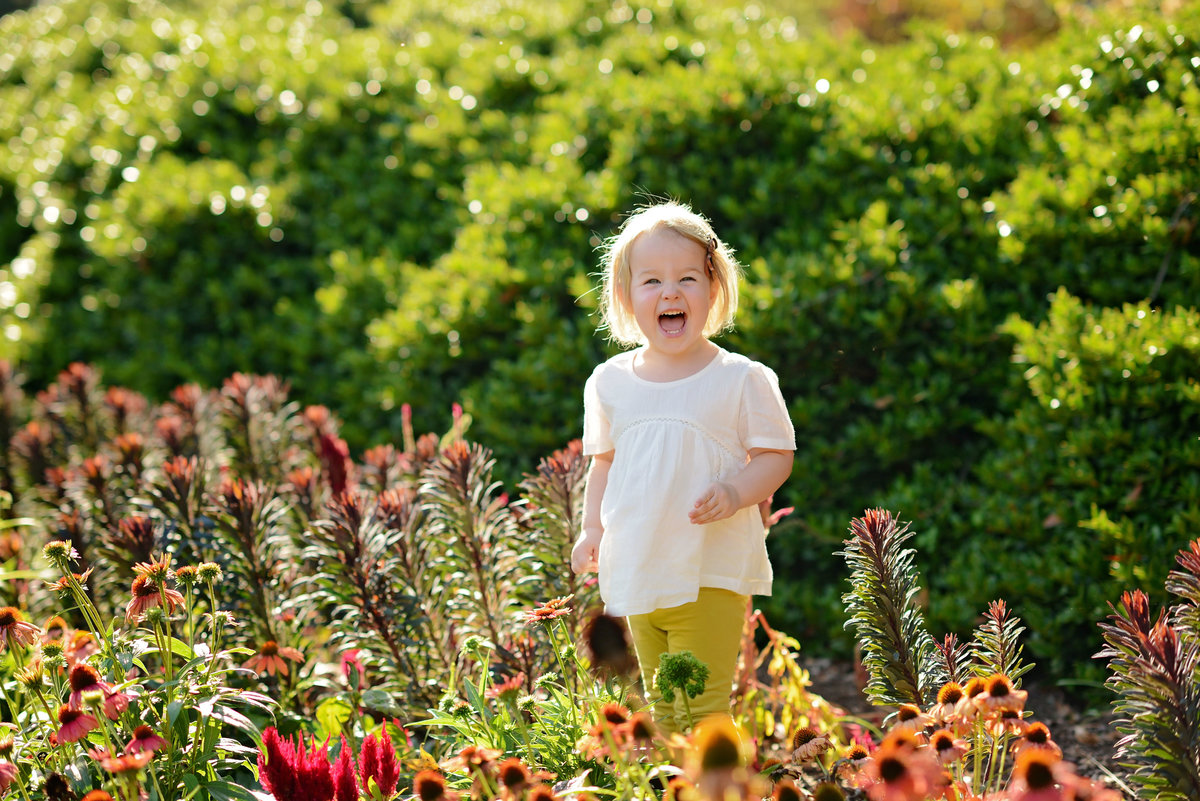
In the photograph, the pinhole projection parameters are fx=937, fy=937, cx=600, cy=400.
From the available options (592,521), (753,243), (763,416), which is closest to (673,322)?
(763,416)

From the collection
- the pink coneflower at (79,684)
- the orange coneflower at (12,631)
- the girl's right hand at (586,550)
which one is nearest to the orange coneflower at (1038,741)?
the girl's right hand at (586,550)

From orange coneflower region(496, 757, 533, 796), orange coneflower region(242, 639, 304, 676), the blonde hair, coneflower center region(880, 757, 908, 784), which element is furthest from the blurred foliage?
orange coneflower region(496, 757, 533, 796)

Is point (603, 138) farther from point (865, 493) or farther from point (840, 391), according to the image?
point (865, 493)

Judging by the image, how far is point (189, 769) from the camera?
2107 mm

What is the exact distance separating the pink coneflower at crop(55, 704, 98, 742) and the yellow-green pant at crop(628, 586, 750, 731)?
49.9 inches

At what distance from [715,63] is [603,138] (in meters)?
0.73

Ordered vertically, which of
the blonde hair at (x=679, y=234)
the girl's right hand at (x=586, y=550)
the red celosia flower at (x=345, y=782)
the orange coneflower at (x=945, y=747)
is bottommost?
the red celosia flower at (x=345, y=782)

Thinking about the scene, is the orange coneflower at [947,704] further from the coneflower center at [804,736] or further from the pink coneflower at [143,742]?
the pink coneflower at [143,742]

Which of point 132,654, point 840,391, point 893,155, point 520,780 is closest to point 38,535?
point 132,654

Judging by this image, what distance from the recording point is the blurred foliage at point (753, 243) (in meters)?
3.38

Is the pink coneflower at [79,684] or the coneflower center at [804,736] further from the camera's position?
the coneflower center at [804,736]

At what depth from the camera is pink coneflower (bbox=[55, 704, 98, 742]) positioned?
1.79 metres

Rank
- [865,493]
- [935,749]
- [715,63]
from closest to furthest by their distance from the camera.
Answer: [935,749] < [865,493] < [715,63]

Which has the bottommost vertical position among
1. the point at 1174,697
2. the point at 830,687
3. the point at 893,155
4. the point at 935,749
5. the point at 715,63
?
the point at 830,687
